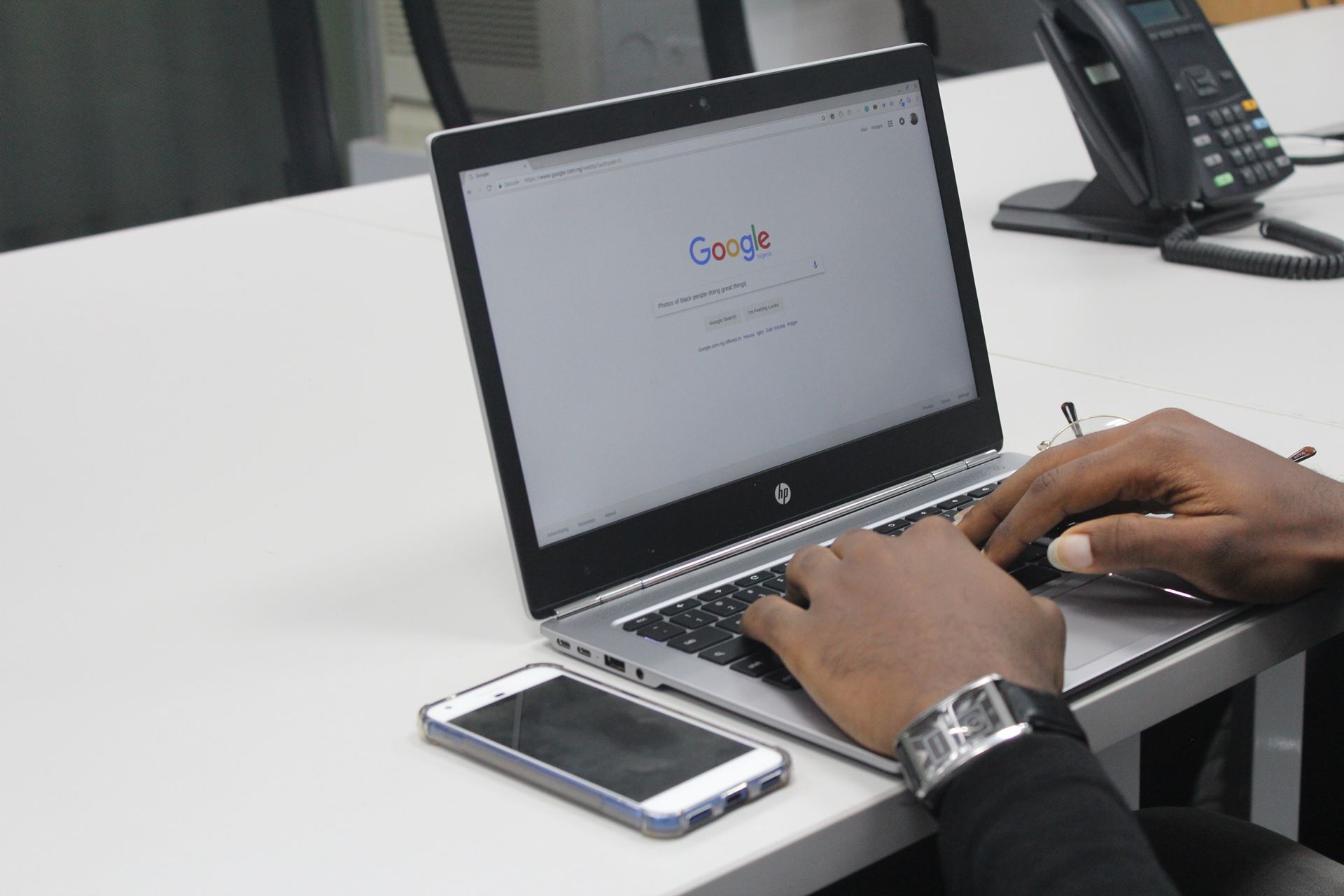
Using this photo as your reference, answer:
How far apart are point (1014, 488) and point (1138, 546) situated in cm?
8

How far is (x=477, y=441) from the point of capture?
3.24ft

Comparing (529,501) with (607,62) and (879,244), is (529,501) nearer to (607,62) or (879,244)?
(879,244)

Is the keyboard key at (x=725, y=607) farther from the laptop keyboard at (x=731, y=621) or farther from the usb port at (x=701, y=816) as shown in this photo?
the usb port at (x=701, y=816)

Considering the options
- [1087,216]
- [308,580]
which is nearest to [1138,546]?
[308,580]

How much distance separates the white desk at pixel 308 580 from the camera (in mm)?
530

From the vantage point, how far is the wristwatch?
20.8 inches

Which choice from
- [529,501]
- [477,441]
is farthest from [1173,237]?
[529,501]

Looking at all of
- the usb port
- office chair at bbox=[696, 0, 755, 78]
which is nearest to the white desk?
the usb port

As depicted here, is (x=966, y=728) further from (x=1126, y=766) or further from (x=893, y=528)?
(x=1126, y=766)

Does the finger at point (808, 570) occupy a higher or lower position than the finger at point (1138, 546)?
higher

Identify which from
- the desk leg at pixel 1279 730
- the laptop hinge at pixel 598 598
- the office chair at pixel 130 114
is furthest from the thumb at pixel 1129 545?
the office chair at pixel 130 114

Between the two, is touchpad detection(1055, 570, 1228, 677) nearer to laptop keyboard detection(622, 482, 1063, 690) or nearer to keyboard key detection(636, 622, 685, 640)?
laptop keyboard detection(622, 482, 1063, 690)

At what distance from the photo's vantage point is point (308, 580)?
0.78 meters

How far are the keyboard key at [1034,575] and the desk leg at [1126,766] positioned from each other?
0.21 meters
